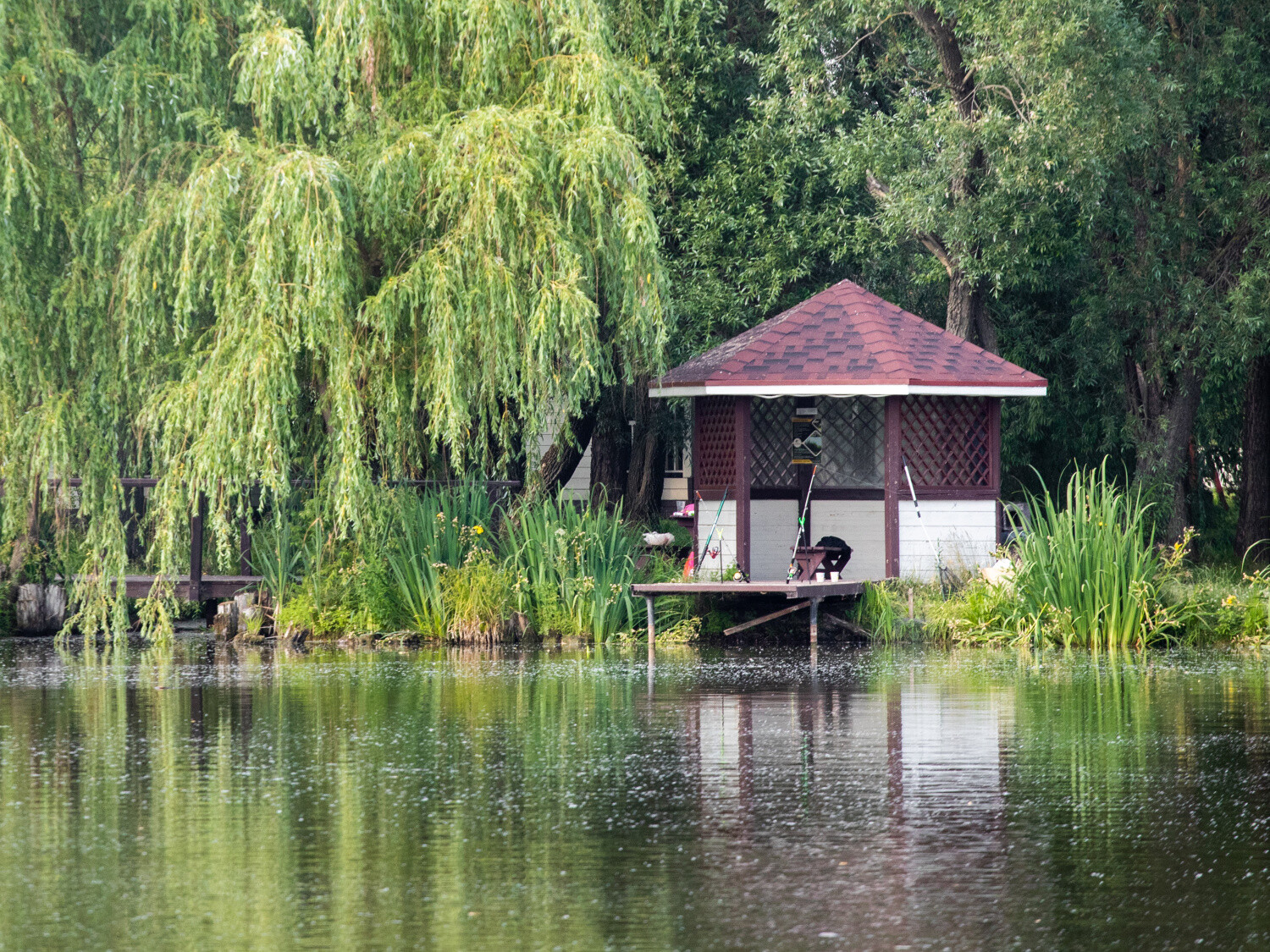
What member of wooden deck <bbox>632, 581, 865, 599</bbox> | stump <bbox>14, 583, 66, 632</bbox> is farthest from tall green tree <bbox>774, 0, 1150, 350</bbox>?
stump <bbox>14, 583, 66, 632</bbox>

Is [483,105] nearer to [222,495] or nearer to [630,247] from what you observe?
[630,247]

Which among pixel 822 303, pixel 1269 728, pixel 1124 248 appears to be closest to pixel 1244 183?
pixel 1124 248

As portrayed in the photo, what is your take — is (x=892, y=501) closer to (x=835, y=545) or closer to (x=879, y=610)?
(x=835, y=545)

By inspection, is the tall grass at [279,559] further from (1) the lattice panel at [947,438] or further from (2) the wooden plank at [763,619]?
(1) the lattice panel at [947,438]

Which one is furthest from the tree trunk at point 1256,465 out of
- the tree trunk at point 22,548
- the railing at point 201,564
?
the tree trunk at point 22,548

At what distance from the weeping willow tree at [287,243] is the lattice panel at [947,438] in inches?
163

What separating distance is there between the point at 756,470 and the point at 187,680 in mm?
10374

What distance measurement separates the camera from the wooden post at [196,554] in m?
22.2

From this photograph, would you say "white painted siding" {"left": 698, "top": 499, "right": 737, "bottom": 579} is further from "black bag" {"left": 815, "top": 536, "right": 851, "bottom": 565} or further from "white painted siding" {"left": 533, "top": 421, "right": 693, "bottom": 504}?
"white painted siding" {"left": 533, "top": 421, "right": 693, "bottom": 504}

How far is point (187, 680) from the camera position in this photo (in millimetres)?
16984

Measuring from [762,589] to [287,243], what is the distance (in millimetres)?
6600

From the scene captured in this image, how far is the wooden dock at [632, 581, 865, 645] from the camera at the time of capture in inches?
798

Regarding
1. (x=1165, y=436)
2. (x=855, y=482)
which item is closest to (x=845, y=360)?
(x=855, y=482)

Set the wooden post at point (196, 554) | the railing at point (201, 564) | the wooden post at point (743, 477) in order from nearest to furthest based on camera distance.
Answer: the railing at point (201, 564) < the wooden post at point (196, 554) < the wooden post at point (743, 477)
